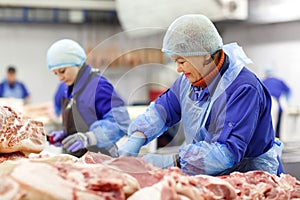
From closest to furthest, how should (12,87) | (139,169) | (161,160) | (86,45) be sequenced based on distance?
1. (139,169)
2. (161,160)
3. (12,87)
4. (86,45)

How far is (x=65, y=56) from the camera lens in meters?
3.36

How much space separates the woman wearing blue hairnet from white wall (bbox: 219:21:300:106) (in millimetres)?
6313

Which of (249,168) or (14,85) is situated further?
(14,85)

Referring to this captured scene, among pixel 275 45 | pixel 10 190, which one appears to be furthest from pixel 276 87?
pixel 10 190

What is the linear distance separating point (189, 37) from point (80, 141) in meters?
1.28

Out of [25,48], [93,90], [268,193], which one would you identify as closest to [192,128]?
[268,193]

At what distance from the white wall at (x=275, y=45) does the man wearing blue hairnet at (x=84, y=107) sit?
5.45 meters

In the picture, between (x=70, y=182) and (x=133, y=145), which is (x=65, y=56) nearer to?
(x=133, y=145)

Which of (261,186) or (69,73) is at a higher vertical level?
(69,73)

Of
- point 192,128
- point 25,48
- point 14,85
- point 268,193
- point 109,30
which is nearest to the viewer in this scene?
point 268,193

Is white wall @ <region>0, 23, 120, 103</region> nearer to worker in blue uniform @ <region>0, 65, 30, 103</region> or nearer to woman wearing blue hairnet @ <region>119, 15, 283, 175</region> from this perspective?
worker in blue uniform @ <region>0, 65, 30, 103</region>

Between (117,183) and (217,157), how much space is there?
0.66m

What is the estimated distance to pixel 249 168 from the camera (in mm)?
2115

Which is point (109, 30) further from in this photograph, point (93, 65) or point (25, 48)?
point (93, 65)
